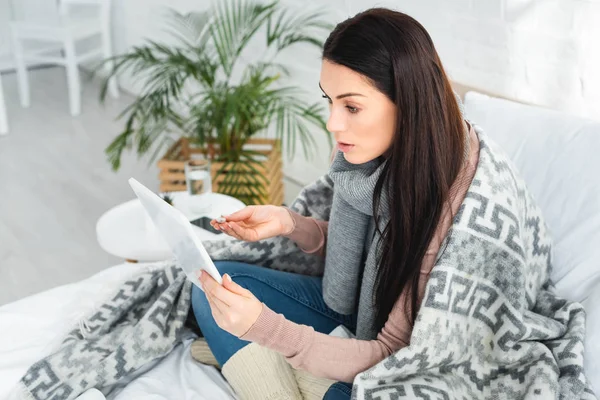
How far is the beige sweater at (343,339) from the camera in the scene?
3.50 feet

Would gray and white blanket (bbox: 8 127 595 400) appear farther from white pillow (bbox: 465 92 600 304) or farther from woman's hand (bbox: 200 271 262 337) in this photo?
woman's hand (bbox: 200 271 262 337)

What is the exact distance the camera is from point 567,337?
117cm

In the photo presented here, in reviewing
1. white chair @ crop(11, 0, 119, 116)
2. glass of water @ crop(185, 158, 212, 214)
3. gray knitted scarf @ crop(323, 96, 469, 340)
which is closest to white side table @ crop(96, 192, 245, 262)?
glass of water @ crop(185, 158, 212, 214)

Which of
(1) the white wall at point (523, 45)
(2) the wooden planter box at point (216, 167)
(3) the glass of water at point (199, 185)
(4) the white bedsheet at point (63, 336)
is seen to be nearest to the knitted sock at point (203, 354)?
(4) the white bedsheet at point (63, 336)

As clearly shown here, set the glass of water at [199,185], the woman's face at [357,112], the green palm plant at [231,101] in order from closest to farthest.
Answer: the woman's face at [357,112] < the glass of water at [199,185] < the green palm plant at [231,101]

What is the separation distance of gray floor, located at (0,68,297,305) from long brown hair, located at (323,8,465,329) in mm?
1539

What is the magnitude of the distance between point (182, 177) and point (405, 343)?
1.49 metres

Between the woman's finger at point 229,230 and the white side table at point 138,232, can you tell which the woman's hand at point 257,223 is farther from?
the white side table at point 138,232

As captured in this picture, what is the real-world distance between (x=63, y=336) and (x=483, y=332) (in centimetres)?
81

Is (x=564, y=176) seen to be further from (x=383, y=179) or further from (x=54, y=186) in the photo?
(x=54, y=186)

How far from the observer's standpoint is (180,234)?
3.26 ft

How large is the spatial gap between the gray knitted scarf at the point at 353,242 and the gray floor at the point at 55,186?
131 cm

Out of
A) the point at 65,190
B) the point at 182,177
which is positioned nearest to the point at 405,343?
the point at 182,177

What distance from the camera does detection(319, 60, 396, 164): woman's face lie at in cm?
106
